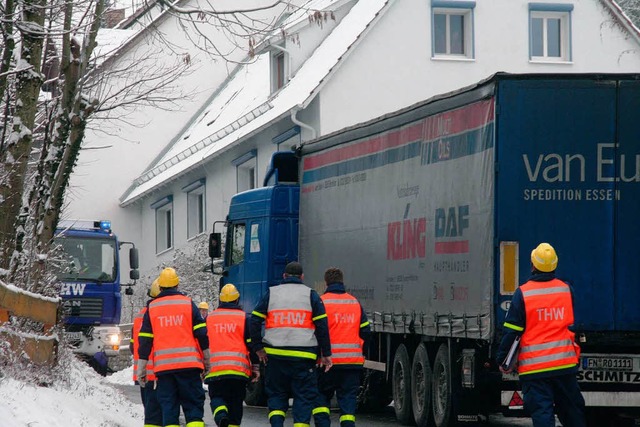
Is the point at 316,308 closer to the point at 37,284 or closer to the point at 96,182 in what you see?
the point at 37,284

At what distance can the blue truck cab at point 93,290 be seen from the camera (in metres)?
25.4

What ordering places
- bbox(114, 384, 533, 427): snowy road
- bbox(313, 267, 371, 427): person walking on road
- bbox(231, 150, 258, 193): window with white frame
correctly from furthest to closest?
bbox(231, 150, 258, 193): window with white frame
bbox(114, 384, 533, 427): snowy road
bbox(313, 267, 371, 427): person walking on road

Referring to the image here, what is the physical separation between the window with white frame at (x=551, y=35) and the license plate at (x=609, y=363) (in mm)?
20111

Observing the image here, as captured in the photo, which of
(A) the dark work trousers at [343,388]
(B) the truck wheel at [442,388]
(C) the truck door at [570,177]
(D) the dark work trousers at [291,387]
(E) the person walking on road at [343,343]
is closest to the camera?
(D) the dark work trousers at [291,387]

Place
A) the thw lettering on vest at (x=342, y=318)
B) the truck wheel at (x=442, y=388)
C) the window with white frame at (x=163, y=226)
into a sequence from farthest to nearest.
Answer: the window with white frame at (x=163, y=226)
the truck wheel at (x=442, y=388)
the thw lettering on vest at (x=342, y=318)

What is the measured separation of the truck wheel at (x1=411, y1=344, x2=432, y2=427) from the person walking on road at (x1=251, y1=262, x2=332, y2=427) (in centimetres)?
297

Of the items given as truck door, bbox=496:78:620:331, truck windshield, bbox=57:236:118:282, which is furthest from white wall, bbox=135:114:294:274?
truck door, bbox=496:78:620:331

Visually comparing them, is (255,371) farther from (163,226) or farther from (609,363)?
(163,226)

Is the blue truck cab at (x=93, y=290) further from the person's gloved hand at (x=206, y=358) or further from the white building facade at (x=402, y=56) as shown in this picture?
the person's gloved hand at (x=206, y=358)

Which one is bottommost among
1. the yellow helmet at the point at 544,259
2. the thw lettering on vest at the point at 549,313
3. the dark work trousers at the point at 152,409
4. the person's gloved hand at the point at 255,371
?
the dark work trousers at the point at 152,409

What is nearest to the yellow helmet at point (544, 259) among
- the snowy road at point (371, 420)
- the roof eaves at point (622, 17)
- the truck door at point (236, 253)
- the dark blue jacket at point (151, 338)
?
the dark blue jacket at point (151, 338)

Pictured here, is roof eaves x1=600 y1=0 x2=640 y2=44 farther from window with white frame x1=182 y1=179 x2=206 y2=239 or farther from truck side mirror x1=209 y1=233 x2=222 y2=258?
truck side mirror x1=209 y1=233 x2=222 y2=258

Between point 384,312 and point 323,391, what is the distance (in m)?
3.06

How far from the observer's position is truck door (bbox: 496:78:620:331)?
1293 centimetres
